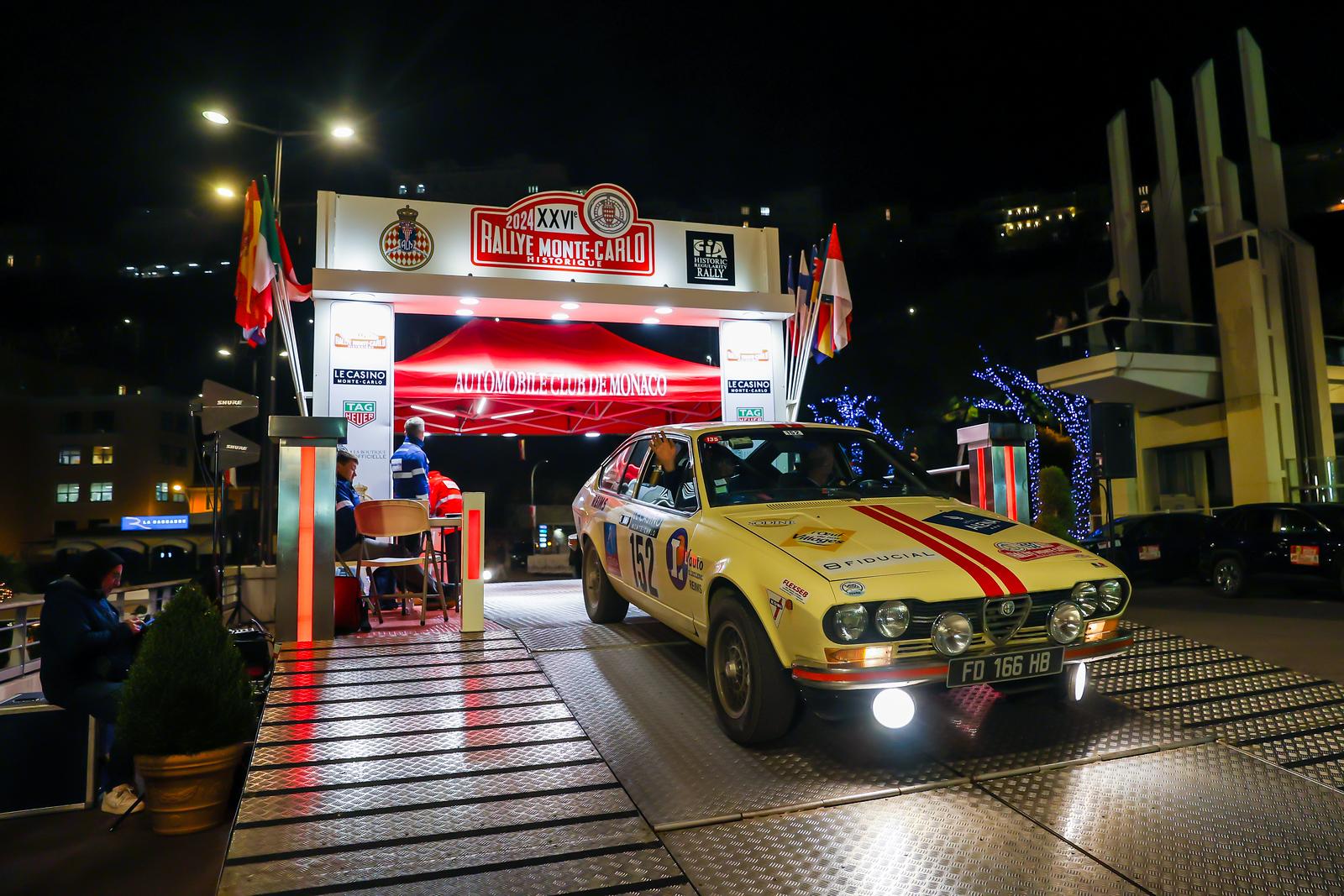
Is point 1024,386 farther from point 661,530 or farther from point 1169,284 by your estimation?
point 661,530

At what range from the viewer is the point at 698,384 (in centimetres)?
1238

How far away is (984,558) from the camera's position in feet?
11.7

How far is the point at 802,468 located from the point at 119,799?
485 cm

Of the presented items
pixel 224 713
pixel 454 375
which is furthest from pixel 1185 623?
pixel 454 375

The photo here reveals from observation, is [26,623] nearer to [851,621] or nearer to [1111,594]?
[851,621]

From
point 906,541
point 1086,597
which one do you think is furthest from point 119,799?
point 1086,597

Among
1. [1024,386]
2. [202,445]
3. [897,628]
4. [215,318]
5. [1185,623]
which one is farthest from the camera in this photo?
[215,318]

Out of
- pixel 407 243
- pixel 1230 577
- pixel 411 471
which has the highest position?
pixel 407 243

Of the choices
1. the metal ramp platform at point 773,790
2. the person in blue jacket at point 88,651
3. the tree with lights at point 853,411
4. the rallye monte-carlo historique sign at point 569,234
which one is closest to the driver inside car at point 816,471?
the metal ramp platform at point 773,790

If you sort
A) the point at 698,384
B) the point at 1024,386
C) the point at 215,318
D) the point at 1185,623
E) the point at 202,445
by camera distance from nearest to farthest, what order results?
the point at 1185,623, the point at 202,445, the point at 698,384, the point at 1024,386, the point at 215,318

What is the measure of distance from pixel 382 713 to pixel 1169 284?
77.9ft

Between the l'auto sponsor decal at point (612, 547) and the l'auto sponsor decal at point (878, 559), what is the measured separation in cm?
241

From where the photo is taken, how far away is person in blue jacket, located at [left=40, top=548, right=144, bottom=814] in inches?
201

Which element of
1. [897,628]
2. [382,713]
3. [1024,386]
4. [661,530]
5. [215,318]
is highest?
[215,318]
